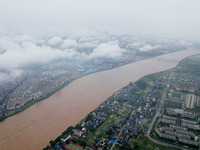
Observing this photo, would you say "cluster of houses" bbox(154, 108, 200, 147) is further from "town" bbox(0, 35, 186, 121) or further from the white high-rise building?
"town" bbox(0, 35, 186, 121)

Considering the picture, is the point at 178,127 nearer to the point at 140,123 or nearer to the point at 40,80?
the point at 140,123

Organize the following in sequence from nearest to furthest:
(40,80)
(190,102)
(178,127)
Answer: (178,127) < (190,102) < (40,80)

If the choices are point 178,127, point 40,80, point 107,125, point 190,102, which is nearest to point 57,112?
point 107,125

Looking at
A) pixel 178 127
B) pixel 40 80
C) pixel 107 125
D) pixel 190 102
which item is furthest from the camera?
pixel 40 80

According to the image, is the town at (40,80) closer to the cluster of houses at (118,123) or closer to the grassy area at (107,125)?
the cluster of houses at (118,123)

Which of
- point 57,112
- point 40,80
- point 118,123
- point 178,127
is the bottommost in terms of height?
point 57,112

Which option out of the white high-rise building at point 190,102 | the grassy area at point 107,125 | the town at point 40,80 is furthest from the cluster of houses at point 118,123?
the town at point 40,80

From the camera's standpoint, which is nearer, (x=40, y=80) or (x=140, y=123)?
(x=140, y=123)

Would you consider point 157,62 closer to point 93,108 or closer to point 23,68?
point 93,108

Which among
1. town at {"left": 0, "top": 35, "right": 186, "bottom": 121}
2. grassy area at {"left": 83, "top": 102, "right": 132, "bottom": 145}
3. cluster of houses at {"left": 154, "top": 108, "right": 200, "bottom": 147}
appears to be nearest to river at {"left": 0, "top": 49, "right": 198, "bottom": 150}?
town at {"left": 0, "top": 35, "right": 186, "bottom": 121}

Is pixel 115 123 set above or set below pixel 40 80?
below
